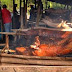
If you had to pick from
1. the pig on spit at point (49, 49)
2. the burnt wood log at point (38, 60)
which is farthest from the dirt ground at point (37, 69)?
the pig on spit at point (49, 49)

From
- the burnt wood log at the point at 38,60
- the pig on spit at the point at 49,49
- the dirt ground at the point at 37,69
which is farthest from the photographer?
the pig on spit at the point at 49,49

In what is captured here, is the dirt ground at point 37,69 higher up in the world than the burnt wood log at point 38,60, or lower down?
lower down

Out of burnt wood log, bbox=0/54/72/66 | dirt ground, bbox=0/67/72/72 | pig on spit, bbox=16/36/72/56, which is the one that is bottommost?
dirt ground, bbox=0/67/72/72

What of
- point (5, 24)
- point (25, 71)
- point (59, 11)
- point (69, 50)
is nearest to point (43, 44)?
point (69, 50)

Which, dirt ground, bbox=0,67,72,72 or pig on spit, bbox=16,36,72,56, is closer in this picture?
dirt ground, bbox=0,67,72,72

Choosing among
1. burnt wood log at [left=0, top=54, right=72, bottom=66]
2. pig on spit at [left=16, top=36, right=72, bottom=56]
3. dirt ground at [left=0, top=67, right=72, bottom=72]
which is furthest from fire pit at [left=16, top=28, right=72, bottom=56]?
dirt ground at [left=0, top=67, right=72, bottom=72]

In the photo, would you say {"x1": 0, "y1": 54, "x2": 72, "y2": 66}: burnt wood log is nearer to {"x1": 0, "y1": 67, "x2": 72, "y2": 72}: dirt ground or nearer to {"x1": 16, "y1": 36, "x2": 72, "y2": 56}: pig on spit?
{"x1": 0, "y1": 67, "x2": 72, "y2": 72}: dirt ground

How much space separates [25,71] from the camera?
302 cm

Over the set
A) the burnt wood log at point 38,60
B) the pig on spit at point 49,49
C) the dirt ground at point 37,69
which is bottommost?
the dirt ground at point 37,69

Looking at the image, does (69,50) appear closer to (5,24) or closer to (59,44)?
(59,44)

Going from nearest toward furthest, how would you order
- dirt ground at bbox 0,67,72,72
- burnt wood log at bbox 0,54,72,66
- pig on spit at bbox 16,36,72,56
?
1. dirt ground at bbox 0,67,72,72
2. burnt wood log at bbox 0,54,72,66
3. pig on spit at bbox 16,36,72,56

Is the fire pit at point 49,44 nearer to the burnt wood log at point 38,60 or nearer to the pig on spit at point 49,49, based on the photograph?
the pig on spit at point 49,49

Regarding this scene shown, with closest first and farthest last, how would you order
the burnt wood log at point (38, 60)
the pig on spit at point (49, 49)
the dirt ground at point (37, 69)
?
the dirt ground at point (37, 69)
the burnt wood log at point (38, 60)
the pig on spit at point (49, 49)

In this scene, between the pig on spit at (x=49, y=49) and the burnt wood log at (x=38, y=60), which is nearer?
the burnt wood log at (x=38, y=60)
